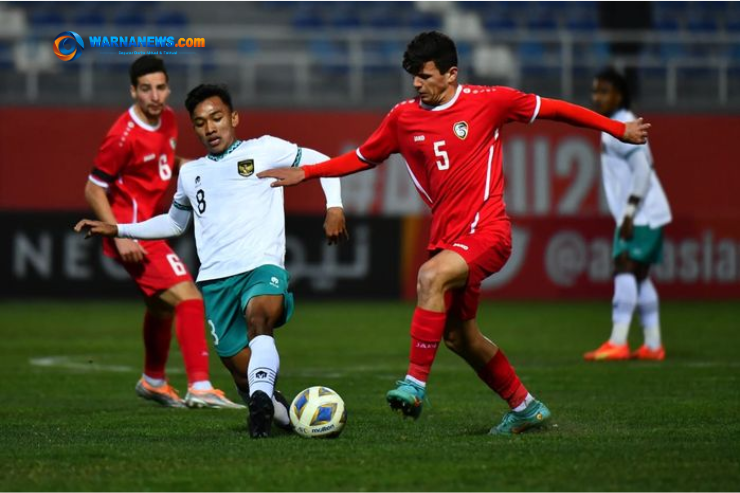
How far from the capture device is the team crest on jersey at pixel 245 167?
7.52 meters

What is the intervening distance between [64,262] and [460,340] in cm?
1323

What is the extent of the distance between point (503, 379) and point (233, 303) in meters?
1.53

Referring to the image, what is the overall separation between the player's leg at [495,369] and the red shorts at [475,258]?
0.02 m

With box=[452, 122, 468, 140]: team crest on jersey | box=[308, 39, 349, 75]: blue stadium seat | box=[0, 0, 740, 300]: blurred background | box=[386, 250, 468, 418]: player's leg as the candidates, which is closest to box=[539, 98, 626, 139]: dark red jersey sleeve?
box=[452, 122, 468, 140]: team crest on jersey

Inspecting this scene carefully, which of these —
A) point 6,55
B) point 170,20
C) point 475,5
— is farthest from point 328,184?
point 475,5

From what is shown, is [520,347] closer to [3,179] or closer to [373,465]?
[373,465]

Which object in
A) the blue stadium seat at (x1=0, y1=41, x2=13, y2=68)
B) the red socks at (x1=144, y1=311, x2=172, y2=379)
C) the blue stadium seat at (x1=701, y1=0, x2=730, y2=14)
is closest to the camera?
the red socks at (x1=144, y1=311, x2=172, y2=379)

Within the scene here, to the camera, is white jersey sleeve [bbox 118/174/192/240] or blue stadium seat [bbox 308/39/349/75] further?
blue stadium seat [bbox 308/39/349/75]

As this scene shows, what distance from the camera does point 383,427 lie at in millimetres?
7520

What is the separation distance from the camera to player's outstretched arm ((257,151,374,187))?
23.0 feet

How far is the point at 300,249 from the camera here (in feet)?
64.0

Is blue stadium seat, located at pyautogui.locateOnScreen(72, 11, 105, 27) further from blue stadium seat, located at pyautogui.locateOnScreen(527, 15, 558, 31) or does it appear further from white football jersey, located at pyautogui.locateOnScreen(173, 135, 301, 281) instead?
white football jersey, located at pyautogui.locateOnScreen(173, 135, 301, 281)

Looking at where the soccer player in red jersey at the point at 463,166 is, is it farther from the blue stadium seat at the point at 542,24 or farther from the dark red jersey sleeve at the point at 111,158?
the blue stadium seat at the point at 542,24

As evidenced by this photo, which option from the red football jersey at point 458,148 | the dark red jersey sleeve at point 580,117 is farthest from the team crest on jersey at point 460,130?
the dark red jersey sleeve at point 580,117
